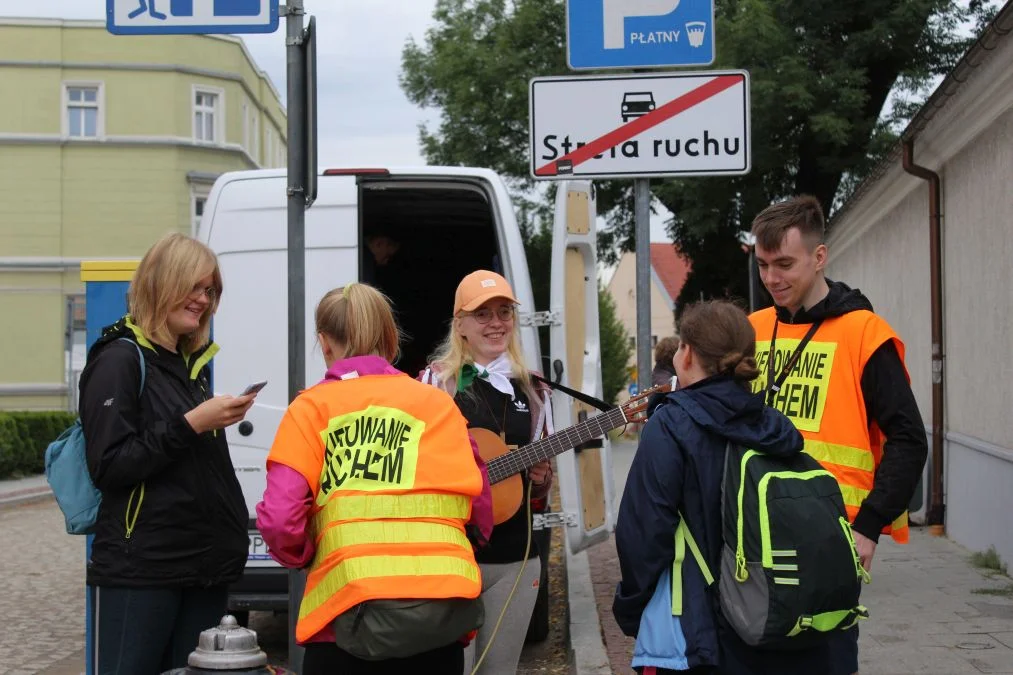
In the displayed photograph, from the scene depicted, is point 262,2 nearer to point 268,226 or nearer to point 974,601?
point 268,226

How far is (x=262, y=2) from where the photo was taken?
174 inches

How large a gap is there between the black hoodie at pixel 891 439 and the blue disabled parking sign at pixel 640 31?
1970 millimetres

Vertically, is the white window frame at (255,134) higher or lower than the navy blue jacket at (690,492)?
higher

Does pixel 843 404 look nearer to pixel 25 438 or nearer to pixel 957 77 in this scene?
pixel 957 77

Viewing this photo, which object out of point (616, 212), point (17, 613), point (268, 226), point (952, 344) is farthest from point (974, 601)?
point (616, 212)

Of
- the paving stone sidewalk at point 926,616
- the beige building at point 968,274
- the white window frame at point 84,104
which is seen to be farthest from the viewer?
the white window frame at point 84,104

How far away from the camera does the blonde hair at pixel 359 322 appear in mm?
3316

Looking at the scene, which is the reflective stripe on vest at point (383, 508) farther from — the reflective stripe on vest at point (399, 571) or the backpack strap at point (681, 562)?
the backpack strap at point (681, 562)

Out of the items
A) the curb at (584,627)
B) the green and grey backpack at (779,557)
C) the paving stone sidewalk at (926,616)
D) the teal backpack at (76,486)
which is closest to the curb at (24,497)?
the paving stone sidewalk at (926,616)

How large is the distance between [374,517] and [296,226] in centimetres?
156

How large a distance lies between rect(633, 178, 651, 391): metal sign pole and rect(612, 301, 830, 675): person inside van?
195 centimetres

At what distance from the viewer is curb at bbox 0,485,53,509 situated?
58.4ft

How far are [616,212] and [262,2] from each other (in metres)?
25.9

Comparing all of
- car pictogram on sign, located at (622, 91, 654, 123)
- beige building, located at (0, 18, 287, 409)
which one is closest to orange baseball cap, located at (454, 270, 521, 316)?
car pictogram on sign, located at (622, 91, 654, 123)
